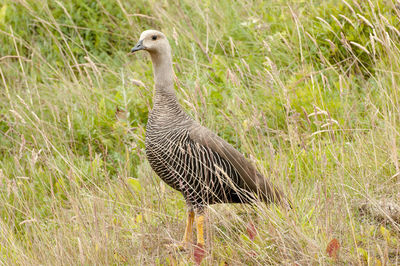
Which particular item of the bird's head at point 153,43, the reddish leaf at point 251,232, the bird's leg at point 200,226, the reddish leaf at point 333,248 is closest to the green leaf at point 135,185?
the bird's leg at point 200,226

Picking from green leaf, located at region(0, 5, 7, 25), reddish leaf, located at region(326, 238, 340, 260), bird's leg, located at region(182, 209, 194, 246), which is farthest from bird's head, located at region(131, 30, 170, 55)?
green leaf, located at region(0, 5, 7, 25)

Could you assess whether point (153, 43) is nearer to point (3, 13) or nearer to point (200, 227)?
point (200, 227)

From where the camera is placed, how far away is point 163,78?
166 inches

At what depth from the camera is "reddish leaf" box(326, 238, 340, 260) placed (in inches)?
123

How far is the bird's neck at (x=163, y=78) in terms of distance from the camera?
4.19 meters

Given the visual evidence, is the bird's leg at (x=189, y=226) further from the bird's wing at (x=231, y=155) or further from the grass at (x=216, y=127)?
the bird's wing at (x=231, y=155)

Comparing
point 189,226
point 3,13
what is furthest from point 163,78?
point 3,13

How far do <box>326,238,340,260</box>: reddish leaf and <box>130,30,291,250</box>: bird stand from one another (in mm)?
727

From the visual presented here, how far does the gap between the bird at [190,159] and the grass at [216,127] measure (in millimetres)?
132

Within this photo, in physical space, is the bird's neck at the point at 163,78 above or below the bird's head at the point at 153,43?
below

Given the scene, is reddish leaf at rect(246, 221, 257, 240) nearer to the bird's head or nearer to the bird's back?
the bird's back

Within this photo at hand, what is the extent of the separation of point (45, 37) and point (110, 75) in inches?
42.3

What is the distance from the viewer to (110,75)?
21.4 feet

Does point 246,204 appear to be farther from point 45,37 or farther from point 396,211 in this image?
point 45,37
